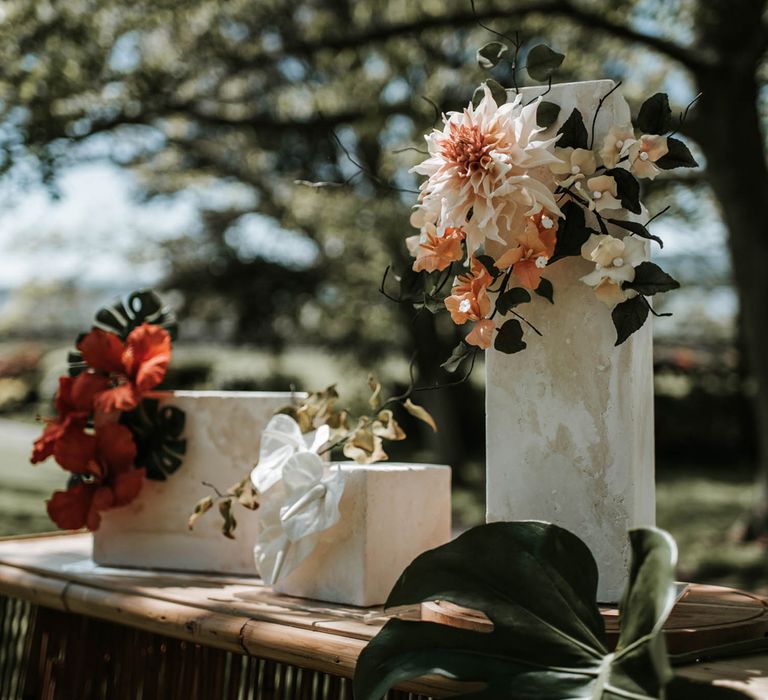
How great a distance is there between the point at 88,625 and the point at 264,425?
1.29 feet

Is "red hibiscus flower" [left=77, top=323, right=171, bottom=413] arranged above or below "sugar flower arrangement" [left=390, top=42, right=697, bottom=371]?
below

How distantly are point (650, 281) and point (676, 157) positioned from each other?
0.14m

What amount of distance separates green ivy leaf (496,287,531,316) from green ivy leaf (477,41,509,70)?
A: 0.27 meters

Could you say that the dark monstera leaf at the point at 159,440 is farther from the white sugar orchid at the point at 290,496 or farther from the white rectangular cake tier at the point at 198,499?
the white sugar orchid at the point at 290,496

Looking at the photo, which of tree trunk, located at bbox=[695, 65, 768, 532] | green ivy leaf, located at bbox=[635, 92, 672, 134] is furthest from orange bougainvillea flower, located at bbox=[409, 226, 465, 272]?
tree trunk, located at bbox=[695, 65, 768, 532]

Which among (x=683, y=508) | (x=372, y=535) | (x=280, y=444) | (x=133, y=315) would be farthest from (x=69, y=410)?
(x=683, y=508)

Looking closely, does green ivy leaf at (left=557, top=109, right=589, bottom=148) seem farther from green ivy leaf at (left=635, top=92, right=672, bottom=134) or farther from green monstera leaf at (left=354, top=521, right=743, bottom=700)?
green monstera leaf at (left=354, top=521, right=743, bottom=700)

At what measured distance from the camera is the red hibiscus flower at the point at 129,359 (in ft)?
4.47

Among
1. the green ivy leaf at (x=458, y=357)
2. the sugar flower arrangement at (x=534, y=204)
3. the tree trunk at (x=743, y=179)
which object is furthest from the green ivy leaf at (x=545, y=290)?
the tree trunk at (x=743, y=179)

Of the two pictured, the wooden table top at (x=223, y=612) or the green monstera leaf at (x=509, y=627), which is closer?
the green monstera leaf at (x=509, y=627)

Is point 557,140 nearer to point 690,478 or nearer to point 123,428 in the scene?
point 123,428

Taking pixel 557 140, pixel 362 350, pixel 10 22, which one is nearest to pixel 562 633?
pixel 557 140

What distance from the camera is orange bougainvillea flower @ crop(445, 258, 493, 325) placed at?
103 centimetres

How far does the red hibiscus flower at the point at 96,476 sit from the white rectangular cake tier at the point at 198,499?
0.04 m
